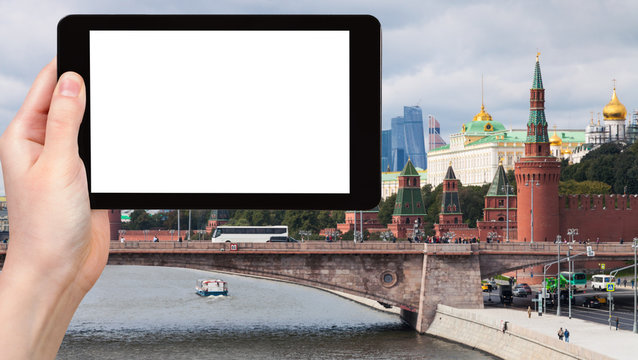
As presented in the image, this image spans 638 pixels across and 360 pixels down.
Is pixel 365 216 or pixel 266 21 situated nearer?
pixel 266 21

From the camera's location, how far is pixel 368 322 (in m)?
59.9

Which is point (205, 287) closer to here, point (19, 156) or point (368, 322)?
point (368, 322)

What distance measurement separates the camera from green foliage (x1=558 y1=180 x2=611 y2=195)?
116 meters

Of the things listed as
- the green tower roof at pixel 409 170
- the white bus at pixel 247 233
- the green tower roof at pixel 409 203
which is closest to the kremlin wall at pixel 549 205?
the white bus at pixel 247 233

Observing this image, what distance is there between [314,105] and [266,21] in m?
0.32

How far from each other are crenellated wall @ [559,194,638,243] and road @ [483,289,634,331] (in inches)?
563

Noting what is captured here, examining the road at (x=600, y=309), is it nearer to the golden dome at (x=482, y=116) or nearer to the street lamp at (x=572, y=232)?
the street lamp at (x=572, y=232)

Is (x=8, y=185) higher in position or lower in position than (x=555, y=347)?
higher

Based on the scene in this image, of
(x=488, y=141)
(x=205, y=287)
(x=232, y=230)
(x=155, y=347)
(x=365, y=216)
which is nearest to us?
(x=155, y=347)

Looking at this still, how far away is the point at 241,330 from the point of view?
55.3 meters

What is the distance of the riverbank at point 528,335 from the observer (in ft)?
125

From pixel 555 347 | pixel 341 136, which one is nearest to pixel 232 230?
pixel 555 347

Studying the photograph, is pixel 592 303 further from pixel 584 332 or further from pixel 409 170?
pixel 409 170

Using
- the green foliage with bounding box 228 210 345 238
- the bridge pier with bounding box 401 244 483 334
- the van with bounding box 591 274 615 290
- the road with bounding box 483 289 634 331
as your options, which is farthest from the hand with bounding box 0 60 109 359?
the green foliage with bounding box 228 210 345 238
